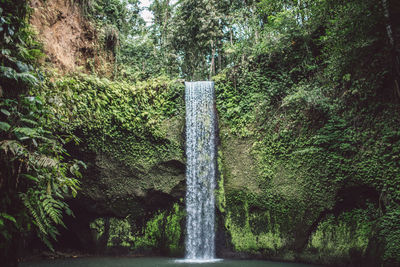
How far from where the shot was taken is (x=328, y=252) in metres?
6.09

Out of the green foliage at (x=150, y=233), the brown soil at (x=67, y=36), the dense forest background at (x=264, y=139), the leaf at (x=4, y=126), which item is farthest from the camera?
the green foliage at (x=150, y=233)

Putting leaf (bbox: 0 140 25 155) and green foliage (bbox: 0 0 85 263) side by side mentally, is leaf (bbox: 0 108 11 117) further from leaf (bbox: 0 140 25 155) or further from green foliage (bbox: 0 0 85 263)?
leaf (bbox: 0 140 25 155)

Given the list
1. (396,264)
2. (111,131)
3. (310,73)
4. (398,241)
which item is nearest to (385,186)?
(398,241)

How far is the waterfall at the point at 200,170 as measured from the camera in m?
7.91

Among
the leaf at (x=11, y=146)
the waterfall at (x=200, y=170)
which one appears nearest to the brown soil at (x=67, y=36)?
the waterfall at (x=200, y=170)

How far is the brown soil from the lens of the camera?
7.20m

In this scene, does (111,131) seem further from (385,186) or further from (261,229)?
(385,186)

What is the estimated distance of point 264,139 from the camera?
25.9ft

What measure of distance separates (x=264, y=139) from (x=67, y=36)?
22.8 ft

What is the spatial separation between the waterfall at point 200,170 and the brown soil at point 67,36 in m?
3.45

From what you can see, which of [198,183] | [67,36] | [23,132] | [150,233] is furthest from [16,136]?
[67,36]

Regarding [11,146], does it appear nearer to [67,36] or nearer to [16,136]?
[16,136]

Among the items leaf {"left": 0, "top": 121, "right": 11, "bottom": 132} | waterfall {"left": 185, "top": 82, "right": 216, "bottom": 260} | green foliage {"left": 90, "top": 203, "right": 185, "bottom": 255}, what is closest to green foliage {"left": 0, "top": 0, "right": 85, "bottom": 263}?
leaf {"left": 0, "top": 121, "right": 11, "bottom": 132}

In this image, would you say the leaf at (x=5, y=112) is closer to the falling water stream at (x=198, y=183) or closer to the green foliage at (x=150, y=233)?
the falling water stream at (x=198, y=183)
